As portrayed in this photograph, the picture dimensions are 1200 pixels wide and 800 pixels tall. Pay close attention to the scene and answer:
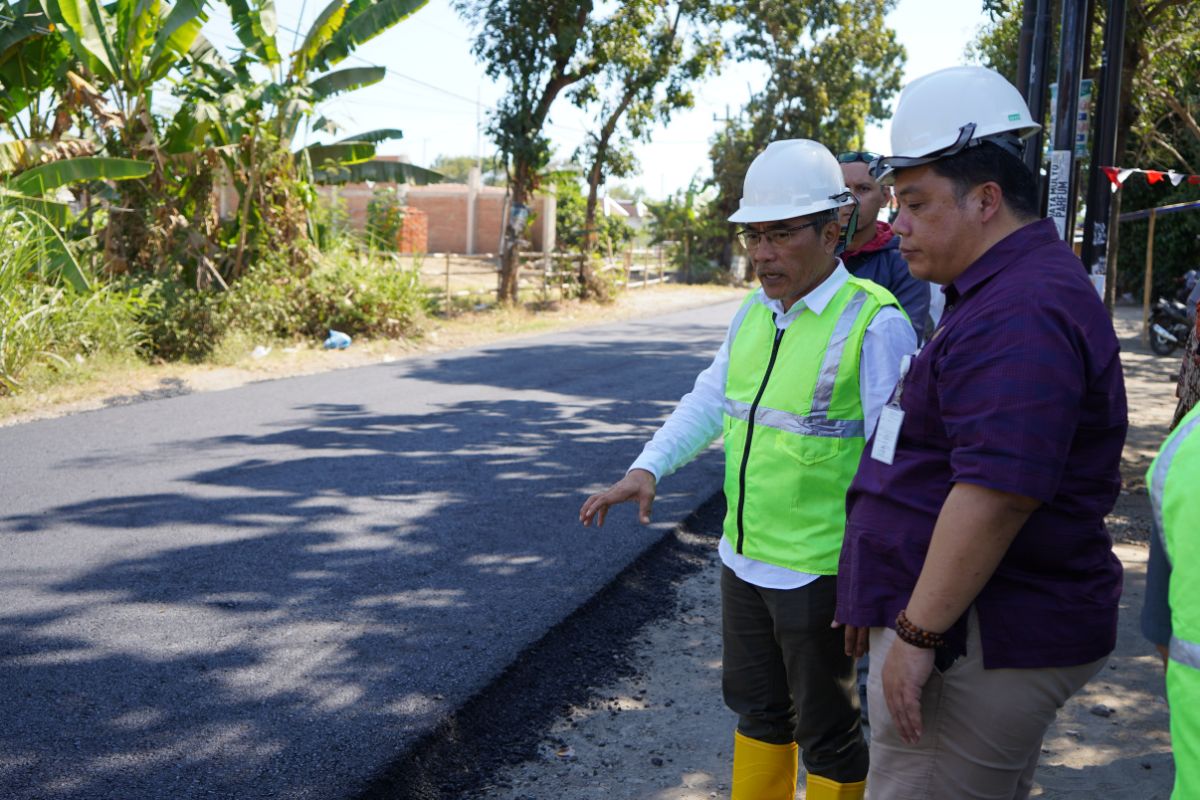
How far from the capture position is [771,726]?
2.97 meters

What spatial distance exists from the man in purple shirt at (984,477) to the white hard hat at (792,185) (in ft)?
2.28

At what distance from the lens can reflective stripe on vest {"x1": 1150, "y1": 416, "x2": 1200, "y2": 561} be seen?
1449mm

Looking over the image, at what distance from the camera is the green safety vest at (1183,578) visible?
1397mm

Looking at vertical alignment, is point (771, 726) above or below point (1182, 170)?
below

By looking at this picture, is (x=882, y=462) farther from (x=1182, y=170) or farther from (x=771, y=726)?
(x=1182, y=170)

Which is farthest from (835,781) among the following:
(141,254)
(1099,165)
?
(141,254)

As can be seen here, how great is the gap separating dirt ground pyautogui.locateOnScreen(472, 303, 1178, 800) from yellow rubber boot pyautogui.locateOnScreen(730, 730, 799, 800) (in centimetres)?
58

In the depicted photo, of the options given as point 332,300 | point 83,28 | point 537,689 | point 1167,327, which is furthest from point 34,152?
point 1167,327

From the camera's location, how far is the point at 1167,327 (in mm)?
17688

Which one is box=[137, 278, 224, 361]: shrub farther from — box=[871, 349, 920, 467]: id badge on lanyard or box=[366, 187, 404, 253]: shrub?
box=[871, 349, 920, 467]: id badge on lanyard

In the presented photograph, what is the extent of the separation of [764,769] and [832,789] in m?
0.22

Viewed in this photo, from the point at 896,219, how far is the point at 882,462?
1.55 ft

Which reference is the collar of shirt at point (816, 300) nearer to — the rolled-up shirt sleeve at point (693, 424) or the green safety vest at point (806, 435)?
the green safety vest at point (806, 435)

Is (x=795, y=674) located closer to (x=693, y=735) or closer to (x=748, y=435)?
(x=748, y=435)
